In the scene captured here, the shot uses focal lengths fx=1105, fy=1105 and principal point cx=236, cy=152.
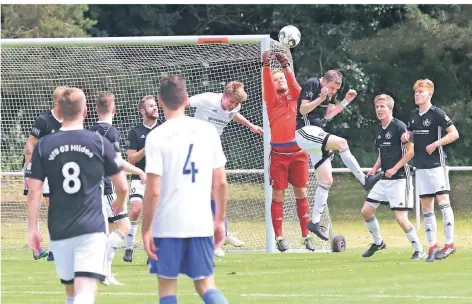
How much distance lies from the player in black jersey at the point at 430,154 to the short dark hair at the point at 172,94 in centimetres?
626

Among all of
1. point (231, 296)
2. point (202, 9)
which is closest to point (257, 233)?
point (231, 296)

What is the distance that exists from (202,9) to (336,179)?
1124 cm

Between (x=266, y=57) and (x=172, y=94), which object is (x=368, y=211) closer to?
(x=266, y=57)

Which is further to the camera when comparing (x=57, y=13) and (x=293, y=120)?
(x=57, y=13)

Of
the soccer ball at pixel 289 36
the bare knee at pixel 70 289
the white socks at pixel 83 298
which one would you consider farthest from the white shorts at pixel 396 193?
the white socks at pixel 83 298

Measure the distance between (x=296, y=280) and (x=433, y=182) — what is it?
2.78 meters

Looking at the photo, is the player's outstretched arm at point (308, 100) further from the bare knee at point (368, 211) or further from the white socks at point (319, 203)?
the bare knee at point (368, 211)

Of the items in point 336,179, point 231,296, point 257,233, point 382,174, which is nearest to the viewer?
point 231,296

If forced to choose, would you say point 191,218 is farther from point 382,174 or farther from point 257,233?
point 257,233

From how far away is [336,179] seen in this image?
28391 mm

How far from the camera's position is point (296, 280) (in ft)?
38.4

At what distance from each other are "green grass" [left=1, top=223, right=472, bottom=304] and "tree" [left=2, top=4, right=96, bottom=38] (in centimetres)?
1755

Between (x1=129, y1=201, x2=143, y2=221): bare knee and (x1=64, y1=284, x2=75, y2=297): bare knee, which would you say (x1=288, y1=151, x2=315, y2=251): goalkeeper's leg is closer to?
(x1=129, y1=201, x2=143, y2=221): bare knee

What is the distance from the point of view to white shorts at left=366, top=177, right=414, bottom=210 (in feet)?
45.1
